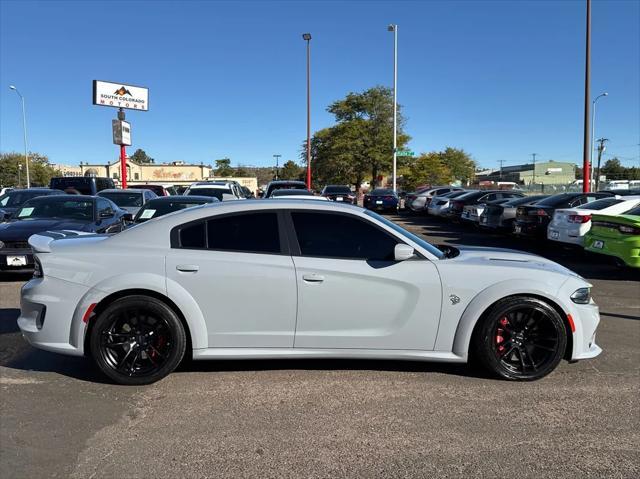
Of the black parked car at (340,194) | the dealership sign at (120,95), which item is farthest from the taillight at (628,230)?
the dealership sign at (120,95)

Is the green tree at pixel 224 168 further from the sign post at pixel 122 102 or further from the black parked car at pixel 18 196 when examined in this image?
the black parked car at pixel 18 196

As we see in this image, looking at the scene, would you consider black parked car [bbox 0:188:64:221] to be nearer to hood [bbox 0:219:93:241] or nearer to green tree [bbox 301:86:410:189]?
hood [bbox 0:219:93:241]

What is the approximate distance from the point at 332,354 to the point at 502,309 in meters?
1.43

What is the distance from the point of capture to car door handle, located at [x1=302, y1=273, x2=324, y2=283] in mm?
4207

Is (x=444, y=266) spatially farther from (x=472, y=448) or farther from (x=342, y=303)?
(x=472, y=448)

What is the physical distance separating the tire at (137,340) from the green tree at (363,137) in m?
49.9

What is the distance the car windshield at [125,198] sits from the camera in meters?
15.1

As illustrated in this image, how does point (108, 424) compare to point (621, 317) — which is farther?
point (621, 317)

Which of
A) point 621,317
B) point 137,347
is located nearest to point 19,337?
point 137,347

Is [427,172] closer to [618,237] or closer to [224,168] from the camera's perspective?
[618,237]

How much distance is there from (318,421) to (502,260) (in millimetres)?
2126

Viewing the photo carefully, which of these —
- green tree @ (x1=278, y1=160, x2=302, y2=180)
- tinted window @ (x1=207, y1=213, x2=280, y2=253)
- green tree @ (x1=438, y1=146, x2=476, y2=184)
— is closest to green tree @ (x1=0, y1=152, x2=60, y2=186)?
green tree @ (x1=278, y1=160, x2=302, y2=180)

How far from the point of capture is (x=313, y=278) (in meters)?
4.21

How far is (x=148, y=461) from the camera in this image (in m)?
3.13
